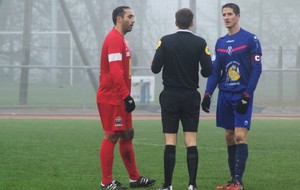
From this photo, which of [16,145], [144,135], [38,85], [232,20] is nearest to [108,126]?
[232,20]

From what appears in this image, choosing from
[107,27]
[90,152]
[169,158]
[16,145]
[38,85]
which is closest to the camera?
[169,158]

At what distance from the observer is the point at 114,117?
921 cm

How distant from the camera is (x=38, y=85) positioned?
32.5 metres

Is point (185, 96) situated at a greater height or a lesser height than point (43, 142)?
greater

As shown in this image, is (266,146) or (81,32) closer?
(266,146)

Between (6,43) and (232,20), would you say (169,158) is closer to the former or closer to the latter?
(232,20)

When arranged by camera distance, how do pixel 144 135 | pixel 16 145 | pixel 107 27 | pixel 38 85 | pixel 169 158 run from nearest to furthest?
pixel 169 158
pixel 16 145
pixel 144 135
pixel 38 85
pixel 107 27

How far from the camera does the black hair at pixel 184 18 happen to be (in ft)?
29.1

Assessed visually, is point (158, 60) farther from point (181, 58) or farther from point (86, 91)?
point (86, 91)

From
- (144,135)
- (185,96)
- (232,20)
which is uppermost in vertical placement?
(232,20)

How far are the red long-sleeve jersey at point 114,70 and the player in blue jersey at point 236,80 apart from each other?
959 mm

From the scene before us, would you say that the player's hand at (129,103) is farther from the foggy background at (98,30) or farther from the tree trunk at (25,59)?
the foggy background at (98,30)

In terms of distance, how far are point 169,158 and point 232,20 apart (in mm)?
1680

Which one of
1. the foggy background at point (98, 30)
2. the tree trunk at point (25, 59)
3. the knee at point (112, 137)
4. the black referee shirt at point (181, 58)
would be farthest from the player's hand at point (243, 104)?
the foggy background at point (98, 30)
